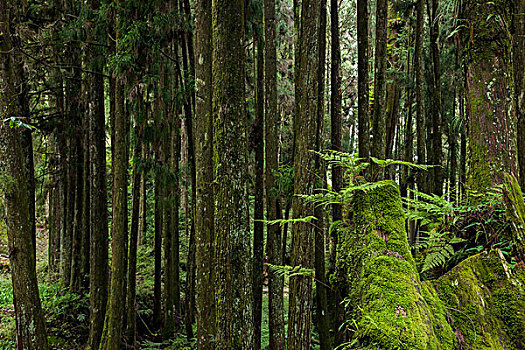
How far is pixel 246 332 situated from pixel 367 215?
223cm

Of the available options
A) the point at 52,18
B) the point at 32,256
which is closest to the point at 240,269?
the point at 32,256

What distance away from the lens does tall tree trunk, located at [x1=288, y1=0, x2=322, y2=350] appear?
512 cm

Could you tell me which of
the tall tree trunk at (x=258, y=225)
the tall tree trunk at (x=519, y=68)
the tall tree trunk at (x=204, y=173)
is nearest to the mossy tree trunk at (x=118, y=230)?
the tall tree trunk at (x=204, y=173)

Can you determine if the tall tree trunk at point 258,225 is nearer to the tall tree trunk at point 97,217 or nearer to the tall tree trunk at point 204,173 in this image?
the tall tree trunk at point 204,173

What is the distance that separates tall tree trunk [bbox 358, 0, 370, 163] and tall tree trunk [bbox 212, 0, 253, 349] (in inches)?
128

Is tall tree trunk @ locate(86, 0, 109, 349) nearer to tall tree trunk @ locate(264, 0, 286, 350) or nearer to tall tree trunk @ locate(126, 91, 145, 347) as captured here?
tall tree trunk @ locate(126, 91, 145, 347)

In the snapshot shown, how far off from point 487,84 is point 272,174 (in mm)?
4424

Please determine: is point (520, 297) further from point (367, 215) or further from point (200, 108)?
point (200, 108)

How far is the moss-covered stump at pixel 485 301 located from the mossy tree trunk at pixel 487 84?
3.52 ft

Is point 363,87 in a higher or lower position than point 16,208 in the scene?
higher

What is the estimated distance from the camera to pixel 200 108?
15.6ft

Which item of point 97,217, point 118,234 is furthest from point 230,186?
point 97,217

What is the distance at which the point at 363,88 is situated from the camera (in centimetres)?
672

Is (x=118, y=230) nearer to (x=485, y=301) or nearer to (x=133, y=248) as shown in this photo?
(x=133, y=248)
